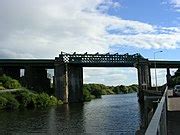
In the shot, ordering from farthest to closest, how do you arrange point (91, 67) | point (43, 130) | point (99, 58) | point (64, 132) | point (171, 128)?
point (91, 67)
point (99, 58)
point (43, 130)
point (64, 132)
point (171, 128)

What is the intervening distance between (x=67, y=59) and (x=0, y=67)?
2947 centimetres

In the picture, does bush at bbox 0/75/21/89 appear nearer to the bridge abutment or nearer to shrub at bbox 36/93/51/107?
shrub at bbox 36/93/51/107

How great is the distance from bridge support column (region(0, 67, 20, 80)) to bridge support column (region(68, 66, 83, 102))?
23.9 m

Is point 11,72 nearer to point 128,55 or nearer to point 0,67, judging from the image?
point 0,67

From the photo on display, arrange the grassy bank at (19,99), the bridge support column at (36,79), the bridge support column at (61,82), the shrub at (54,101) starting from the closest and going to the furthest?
the grassy bank at (19,99) → the shrub at (54,101) → the bridge support column at (61,82) → the bridge support column at (36,79)

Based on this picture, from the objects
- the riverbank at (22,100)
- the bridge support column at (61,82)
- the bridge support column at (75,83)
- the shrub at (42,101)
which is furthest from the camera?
the bridge support column at (75,83)

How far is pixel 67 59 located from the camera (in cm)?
16425

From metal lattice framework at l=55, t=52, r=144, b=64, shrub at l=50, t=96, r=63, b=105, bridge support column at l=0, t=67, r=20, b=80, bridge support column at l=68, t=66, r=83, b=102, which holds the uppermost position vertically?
metal lattice framework at l=55, t=52, r=144, b=64

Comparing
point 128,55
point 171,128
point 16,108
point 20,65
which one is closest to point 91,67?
point 128,55

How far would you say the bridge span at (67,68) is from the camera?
158250 mm

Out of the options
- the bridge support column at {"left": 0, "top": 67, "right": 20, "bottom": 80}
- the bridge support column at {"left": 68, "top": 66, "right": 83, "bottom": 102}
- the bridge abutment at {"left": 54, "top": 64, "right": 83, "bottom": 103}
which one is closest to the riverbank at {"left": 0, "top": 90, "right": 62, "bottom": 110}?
the bridge abutment at {"left": 54, "top": 64, "right": 83, "bottom": 103}

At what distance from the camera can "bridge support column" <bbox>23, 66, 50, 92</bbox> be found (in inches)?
6328

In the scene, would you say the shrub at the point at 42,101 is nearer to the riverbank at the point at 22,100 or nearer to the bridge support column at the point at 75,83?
the riverbank at the point at 22,100

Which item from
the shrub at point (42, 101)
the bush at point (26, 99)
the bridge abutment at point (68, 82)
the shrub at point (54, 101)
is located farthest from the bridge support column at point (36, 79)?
the bush at point (26, 99)
